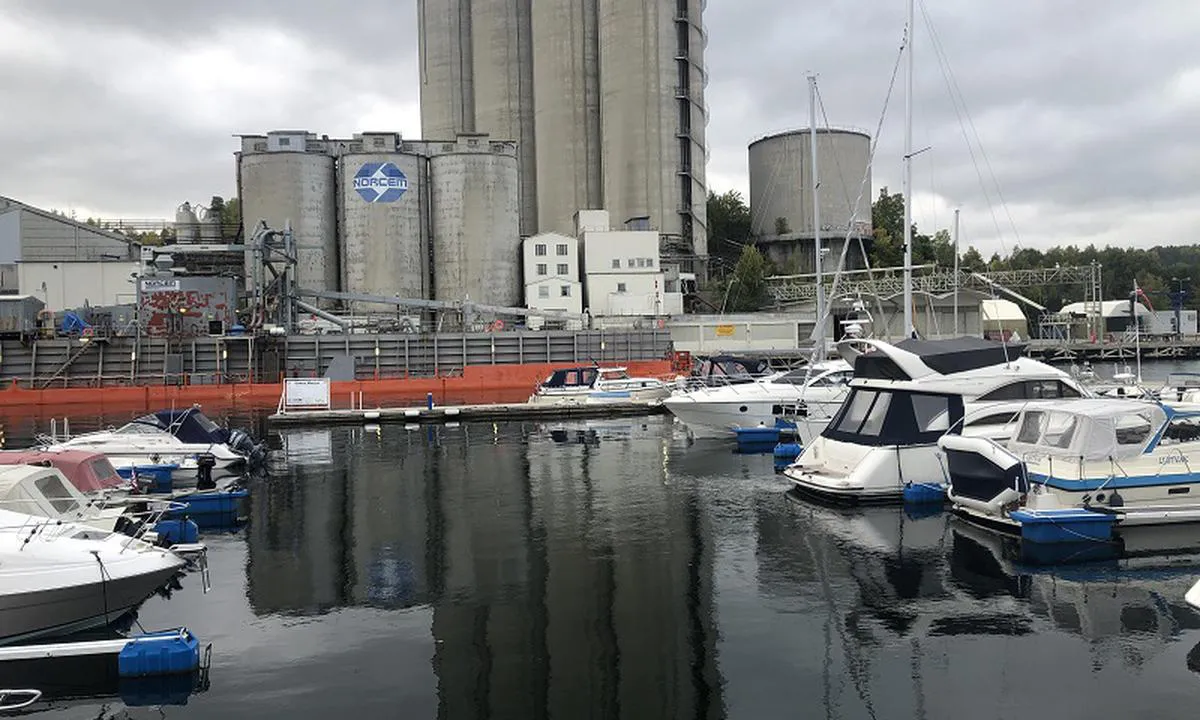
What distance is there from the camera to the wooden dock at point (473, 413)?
4034cm

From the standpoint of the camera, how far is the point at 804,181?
311ft

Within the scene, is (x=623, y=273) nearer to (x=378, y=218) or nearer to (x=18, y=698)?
(x=378, y=218)

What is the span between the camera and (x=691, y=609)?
43.5 ft

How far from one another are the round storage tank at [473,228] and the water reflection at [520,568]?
47.7 meters

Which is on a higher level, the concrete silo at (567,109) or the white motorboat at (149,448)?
the concrete silo at (567,109)

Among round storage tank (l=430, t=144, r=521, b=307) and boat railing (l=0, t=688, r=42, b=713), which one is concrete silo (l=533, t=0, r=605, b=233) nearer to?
round storage tank (l=430, t=144, r=521, b=307)

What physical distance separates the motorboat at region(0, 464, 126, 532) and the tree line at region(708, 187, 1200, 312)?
66.6 meters

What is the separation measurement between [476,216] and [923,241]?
55465mm

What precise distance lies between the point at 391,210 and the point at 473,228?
6636mm

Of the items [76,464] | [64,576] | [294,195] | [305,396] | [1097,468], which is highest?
[294,195]

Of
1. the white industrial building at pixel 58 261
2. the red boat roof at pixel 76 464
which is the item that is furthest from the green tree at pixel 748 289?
the red boat roof at pixel 76 464

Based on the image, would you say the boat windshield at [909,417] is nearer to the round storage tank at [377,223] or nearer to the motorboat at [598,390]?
the motorboat at [598,390]

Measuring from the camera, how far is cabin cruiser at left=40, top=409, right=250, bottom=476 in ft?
80.1

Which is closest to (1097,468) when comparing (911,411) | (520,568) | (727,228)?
(911,411)
